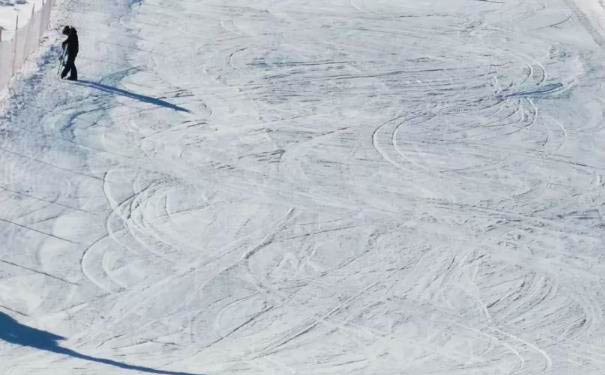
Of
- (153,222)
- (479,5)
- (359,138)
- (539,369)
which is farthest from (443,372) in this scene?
(479,5)

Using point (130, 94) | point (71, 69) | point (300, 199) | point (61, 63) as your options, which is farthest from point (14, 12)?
point (300, 199)

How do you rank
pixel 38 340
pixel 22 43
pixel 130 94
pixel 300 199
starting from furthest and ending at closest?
pixel 22 43 → pixel 130 94 → pixel 300 199 → pixel 38 340

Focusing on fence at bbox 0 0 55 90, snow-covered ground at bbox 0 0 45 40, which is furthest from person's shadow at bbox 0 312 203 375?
snow-covered ground at bbox 0 0 45 40

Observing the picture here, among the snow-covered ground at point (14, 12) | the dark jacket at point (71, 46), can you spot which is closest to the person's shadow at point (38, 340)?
the dark jacket at point (71, 46)

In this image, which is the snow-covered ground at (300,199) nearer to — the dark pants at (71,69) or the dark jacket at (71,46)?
the dark pants at (71,69)

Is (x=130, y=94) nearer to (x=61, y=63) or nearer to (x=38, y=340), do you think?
(x=61, y=63)

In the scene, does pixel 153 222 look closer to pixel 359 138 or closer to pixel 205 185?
pixel 205 185
